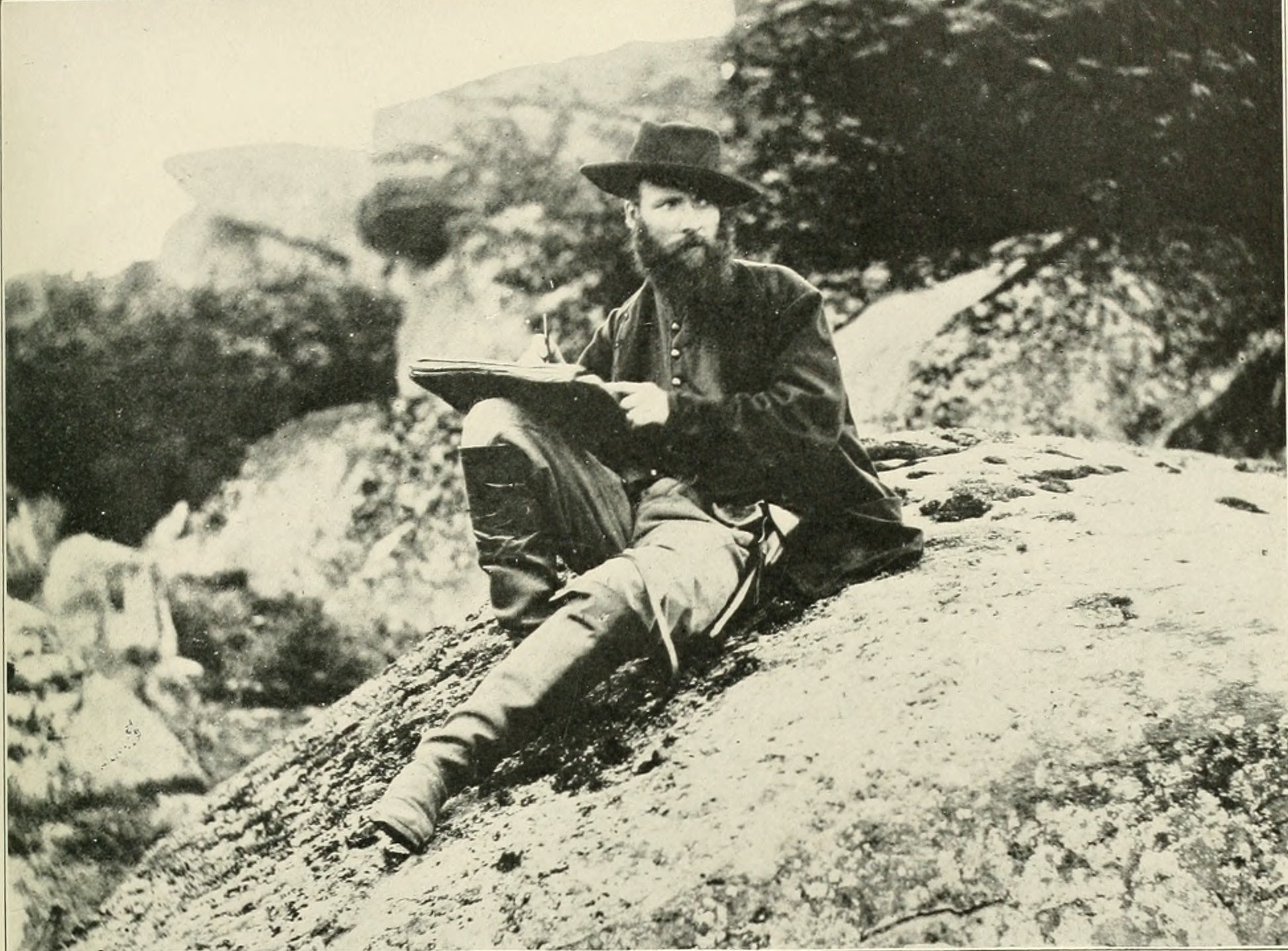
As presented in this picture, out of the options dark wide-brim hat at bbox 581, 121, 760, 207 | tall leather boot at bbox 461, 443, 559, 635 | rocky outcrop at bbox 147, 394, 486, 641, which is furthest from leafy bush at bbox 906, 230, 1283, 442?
rocky outcrop at bbox 147, 394, 486, 641

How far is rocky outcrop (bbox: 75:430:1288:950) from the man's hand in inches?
27.0

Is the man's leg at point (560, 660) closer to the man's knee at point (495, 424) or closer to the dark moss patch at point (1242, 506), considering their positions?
the man's knee at point (495, 424)

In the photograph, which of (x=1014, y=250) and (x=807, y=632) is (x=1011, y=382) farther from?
(x=807, y=632)

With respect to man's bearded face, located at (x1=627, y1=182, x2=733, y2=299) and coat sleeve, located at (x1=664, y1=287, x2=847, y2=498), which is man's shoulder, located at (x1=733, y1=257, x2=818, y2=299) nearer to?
man's bearded face, located at (x1=627, y1=182, x2=733, y2=299)

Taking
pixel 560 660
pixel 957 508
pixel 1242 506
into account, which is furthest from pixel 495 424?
pixel 1242 506

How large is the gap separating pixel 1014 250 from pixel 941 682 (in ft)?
4.89

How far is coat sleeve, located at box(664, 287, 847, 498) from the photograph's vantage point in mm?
4078

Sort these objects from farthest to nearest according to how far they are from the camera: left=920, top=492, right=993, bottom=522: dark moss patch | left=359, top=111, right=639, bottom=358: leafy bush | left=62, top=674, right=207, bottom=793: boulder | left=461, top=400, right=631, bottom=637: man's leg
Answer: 1. left=359, top=111, right=639, bottom=358: leafy bush
2. left=62, top=674, right=207, bottom=793: boulder
3. left=920, top=492, right=993, bottom=522: dark moss patch
4. left=461, top=400, right=631, bottom=637: man's leg

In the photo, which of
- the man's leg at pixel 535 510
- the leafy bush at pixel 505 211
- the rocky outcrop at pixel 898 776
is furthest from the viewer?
the leafy bush at pixel 505 211

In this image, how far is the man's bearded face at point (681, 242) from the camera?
4223mm

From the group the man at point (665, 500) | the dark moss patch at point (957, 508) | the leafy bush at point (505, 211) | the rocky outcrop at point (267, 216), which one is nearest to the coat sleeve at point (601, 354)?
the man at point (665, 500)

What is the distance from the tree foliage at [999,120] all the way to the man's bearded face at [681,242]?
0.16 m

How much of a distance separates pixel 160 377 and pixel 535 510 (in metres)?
1.41

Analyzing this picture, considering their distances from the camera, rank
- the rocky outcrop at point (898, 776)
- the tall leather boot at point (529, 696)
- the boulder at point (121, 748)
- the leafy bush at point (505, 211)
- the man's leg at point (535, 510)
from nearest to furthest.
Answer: the rocky outcrop at point (898, 776) < the tall leather boot at point (529, 696) < the man's leg at point (535, 510) < the boulder at point (121, 748) < the leafy bush at point (505, 211)
